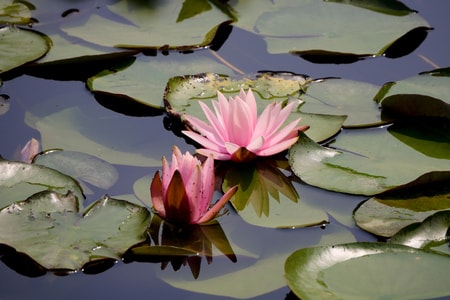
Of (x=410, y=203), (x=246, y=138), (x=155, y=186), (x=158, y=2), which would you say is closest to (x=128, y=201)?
(x=155, y=186)

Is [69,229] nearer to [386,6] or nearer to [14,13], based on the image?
[14,13]

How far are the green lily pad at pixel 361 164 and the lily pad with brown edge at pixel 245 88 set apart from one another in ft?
0.43

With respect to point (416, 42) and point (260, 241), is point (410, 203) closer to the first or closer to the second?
point (260, 241)

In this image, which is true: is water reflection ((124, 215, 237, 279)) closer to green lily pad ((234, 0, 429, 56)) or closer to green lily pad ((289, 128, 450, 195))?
green lily pad ((289, 128, 450, 195))

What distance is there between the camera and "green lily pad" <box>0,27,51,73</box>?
310 centimetres

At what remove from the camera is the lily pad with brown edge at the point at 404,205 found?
2160mm

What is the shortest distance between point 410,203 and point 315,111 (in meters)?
0.66

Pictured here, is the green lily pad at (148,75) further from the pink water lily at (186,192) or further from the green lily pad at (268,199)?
Answer: the pink water lily at (186,192)

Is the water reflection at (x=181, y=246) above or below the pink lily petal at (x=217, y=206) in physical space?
below

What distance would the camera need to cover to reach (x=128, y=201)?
225cm

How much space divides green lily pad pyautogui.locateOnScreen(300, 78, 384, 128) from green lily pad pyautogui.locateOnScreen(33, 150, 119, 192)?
0.81m

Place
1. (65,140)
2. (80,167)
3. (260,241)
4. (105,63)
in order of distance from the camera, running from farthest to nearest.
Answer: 1. (105,63)
2. (65,140)
3. (80,167)
4. (260,241)

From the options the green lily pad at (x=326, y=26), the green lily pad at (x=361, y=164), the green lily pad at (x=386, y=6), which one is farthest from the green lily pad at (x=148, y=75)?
the green lily pad at (x=386, y=6)

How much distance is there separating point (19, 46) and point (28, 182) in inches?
41.9
